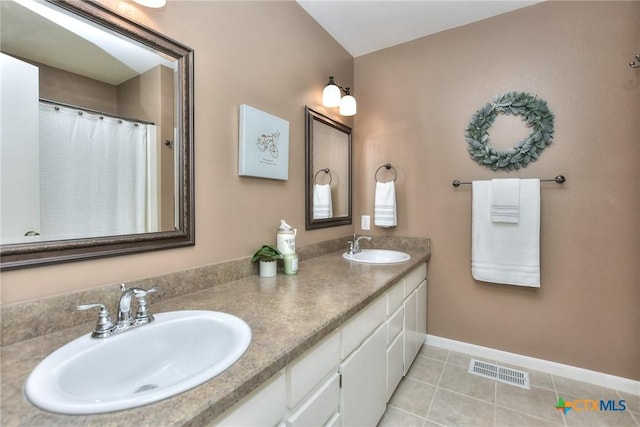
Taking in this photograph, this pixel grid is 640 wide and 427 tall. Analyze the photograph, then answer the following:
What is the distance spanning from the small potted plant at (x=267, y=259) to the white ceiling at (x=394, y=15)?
5.15ft

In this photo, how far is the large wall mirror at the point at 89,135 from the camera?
0.79 m

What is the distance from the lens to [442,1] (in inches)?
72.4

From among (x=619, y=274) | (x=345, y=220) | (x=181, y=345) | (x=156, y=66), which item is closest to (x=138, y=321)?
(x=181, y=345)

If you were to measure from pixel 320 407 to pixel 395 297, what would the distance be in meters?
0.77

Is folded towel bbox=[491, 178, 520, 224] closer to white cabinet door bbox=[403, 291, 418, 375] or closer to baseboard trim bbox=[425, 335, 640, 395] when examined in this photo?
white cabinet door bbox=[403, 291, 418, 375]

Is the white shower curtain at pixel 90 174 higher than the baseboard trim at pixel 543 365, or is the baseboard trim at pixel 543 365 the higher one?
the white shower curtain at pixel 90 174

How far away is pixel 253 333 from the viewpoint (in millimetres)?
813

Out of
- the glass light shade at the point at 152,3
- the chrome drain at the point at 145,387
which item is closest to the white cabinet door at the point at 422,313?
the chrome drain at the point at 145,387

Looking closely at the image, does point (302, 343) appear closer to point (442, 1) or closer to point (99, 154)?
point (99, 154)

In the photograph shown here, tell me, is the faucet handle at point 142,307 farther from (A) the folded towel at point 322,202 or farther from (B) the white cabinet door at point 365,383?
(A) the folded towel at point 322,202

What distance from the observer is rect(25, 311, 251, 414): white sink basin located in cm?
54

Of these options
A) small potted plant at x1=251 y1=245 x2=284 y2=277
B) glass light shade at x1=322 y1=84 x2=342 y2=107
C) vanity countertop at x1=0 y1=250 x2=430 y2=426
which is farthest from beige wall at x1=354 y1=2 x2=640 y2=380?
small potted plant at x1=251 y1=245 x2=284 y2=277

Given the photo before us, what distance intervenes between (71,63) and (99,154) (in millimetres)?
280

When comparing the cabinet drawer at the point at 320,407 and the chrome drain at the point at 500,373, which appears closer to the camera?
the cabinet drawer at the point at 320,407
